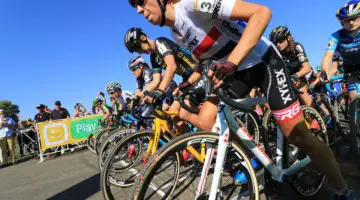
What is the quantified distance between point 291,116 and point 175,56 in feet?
7.41

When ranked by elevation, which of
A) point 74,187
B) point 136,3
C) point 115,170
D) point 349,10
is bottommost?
point 74,187

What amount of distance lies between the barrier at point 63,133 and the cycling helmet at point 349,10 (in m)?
9.64

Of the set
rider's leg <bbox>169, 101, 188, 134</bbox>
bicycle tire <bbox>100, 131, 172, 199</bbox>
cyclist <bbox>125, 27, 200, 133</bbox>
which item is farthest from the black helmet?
bicycle tire <bbox>100, 131, 172, 199</bbox>

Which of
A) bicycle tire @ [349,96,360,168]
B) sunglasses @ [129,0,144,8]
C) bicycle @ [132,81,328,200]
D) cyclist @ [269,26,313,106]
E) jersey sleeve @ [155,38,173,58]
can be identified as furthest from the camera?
cyclist @ [269,26,313,106]

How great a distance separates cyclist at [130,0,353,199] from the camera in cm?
178

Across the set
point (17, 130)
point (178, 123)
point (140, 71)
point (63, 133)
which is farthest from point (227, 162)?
point (17, 130)

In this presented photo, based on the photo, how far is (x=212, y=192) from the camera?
1667 millimetres

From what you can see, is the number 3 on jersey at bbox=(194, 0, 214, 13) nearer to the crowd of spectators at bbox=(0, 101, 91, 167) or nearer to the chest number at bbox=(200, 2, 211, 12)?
the chest number at bbox=(200, 2, 211, 12)

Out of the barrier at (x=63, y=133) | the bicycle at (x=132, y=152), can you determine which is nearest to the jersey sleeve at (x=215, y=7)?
the bicycle at (x=132, y=152)

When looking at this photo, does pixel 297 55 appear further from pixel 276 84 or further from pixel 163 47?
pixel 276 84

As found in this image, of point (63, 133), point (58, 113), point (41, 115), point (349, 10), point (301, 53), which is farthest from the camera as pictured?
point (58, 113)

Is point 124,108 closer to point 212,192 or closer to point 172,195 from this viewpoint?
point 172,195

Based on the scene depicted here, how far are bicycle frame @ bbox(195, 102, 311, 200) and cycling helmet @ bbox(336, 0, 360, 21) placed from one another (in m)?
2.04

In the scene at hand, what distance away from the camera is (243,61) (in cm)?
176
